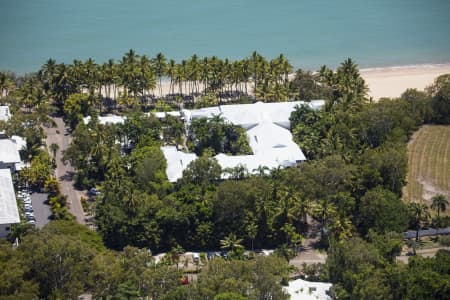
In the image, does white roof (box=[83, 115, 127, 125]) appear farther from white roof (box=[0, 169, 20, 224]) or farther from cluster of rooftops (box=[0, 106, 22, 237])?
white roof (box=[0, 169, 20, 224])

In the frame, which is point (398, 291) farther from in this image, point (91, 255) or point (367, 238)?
point (91, 255)

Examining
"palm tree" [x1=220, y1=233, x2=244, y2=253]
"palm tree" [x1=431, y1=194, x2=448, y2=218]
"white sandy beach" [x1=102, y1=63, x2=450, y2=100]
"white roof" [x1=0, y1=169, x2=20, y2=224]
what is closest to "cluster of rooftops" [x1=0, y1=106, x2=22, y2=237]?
"white roof" [x1=0, y1=169, x2=20, y2=224]

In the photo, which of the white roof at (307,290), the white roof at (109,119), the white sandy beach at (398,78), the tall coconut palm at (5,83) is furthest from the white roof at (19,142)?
the white sandy beach at (398,78)

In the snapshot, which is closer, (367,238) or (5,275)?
(5,275)

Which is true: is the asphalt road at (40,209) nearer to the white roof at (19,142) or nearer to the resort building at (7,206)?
the resort building at (7,206)

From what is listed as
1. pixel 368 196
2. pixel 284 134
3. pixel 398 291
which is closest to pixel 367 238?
pixel 368 196
